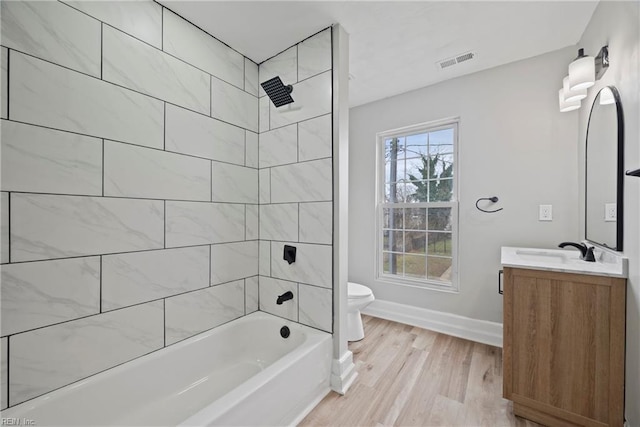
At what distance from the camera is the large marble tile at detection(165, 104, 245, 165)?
161cm

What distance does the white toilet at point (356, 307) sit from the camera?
2.29 metres

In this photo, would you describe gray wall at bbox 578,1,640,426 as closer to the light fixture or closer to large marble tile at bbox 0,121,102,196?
the light fixture

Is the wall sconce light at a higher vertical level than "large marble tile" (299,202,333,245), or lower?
higher

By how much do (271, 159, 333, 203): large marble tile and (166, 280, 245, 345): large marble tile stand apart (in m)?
0.75

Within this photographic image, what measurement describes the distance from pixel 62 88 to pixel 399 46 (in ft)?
6.83

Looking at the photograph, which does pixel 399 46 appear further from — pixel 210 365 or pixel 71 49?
pixel 210 365

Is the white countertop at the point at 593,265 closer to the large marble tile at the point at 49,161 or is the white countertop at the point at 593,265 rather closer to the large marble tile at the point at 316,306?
the large marble tile at the point at 316,306

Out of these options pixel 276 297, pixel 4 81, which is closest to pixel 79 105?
pixel 4 81

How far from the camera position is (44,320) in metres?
1.16

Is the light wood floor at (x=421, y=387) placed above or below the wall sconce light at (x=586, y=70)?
below

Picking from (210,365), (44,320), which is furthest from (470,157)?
(44,320)

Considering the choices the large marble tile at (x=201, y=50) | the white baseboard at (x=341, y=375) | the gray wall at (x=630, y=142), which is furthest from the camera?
the white baseboard at (x=341, y=375)

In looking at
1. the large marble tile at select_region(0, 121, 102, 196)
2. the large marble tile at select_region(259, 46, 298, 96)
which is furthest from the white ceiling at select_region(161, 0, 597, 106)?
the large marble tile at select_region(0, 121, 102, 196)

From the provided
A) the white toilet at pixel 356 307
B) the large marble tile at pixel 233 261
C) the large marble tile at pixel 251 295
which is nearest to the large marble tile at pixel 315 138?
the large marble tile at pixel 233 261
